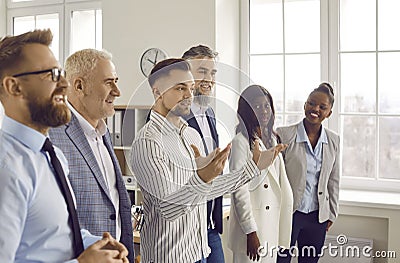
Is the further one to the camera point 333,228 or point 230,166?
point 333,228

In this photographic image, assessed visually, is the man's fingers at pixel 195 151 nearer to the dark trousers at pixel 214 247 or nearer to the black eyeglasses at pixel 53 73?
the dark trousers at pixel 214 247

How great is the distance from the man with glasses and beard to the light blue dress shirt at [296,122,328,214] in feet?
2.39

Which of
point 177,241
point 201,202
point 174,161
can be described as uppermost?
point 174,161

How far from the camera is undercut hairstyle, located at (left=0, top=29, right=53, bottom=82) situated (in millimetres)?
1177

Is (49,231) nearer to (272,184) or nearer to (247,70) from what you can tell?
(272,184)

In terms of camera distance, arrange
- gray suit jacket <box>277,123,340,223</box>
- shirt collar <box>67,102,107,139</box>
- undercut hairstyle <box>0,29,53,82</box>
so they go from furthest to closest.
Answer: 1. gray suit jacket <box>277,123,340,223</box>
2. shirt collar <box>67,102,107,139</box>
3. undercut hairstyle <box>0,29,53,82</box>

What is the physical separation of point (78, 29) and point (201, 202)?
3.54m

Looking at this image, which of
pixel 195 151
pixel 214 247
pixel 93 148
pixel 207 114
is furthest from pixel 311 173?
pixel 93 148

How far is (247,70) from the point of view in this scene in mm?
4273

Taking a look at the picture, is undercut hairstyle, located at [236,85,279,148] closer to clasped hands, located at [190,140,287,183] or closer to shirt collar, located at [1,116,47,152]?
clasped hands, located at [190,140,287,183]

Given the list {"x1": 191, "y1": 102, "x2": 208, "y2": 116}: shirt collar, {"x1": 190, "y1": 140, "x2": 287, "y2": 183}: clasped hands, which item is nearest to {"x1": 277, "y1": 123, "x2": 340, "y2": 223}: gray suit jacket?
{"x1": 191, "y1": 102, "x2": 208, "y2": 116}: shirt collar

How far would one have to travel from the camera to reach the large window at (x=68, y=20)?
490 centimetres

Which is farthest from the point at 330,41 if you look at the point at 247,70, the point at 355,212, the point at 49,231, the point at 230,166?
the point at 49,231

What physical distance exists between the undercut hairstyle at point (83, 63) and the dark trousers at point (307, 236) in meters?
1.70
